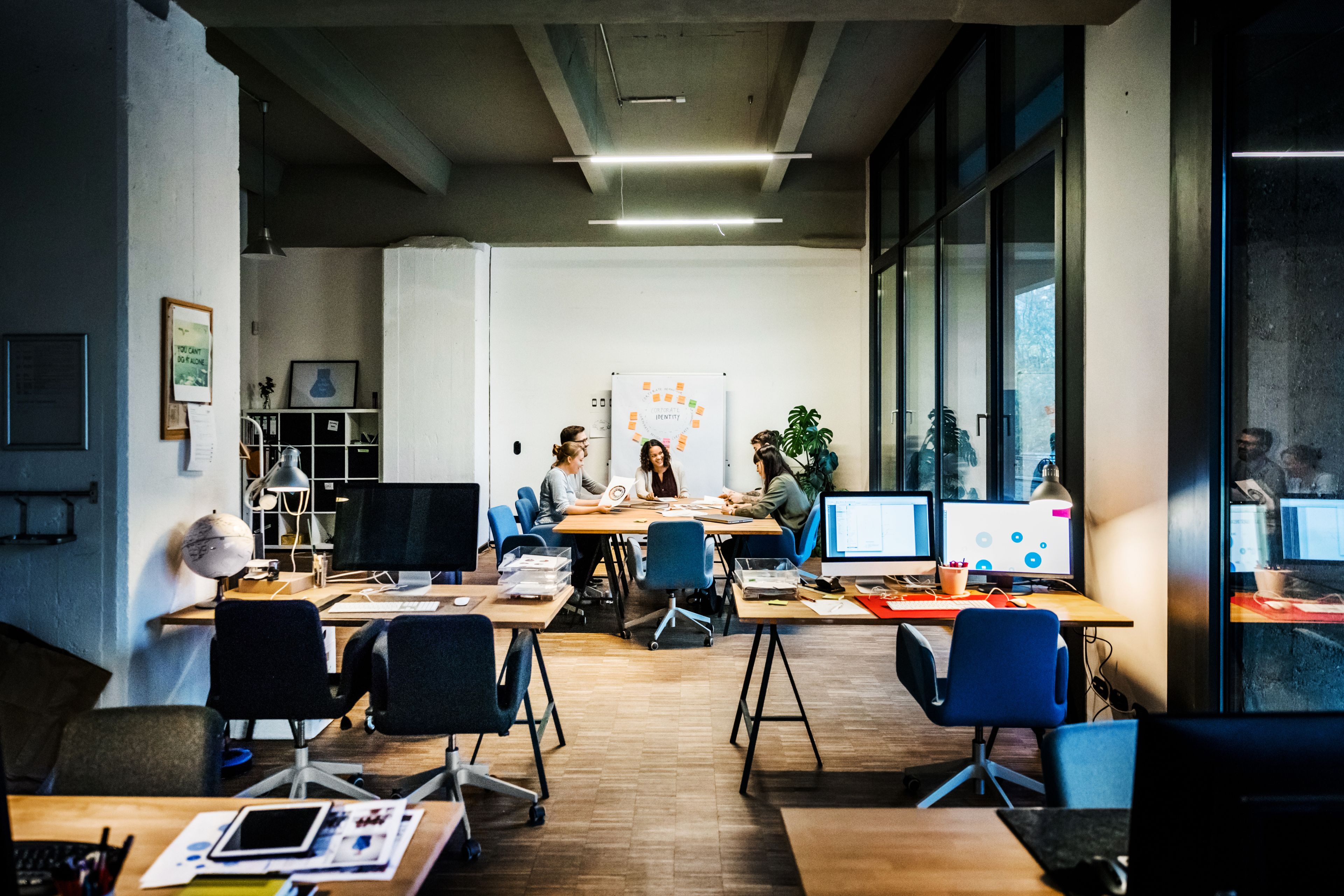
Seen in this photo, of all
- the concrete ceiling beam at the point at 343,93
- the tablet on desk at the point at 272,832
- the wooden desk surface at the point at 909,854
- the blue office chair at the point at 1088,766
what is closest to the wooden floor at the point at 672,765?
the wooden desk surface at the point at 909,854

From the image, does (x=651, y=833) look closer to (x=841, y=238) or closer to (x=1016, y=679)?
(x=1016, y=679)

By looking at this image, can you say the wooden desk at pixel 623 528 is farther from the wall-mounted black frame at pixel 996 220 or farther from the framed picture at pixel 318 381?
the framed picture at pixel 318 381

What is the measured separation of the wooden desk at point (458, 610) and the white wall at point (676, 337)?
16.8 feet

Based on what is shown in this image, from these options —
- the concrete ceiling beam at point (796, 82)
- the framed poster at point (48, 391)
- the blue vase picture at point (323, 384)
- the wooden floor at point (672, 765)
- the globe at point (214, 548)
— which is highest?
the concrete ceiling beam at point (796, 82)

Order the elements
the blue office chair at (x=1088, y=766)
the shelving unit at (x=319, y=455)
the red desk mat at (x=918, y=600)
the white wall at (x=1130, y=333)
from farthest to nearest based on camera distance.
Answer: the shelving unit at (x=319, y=455) < the red desk mat at (x=918, y=600) < the white wall at (x=1130, y=333) < the blue office chair at (x=1088, y=766)

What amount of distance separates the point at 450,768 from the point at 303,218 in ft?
24.3

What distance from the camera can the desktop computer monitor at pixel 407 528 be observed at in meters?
3.47

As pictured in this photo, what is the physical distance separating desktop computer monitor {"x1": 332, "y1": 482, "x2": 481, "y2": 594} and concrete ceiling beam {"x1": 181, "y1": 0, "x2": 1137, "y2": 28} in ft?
7.54

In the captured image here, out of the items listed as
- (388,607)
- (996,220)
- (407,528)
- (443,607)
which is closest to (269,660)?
(388,607)

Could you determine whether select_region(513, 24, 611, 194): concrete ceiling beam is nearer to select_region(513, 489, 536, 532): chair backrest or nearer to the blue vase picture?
select_region(513, 489, 536, 532): chair backrest

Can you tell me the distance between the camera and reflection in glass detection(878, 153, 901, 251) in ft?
23.4

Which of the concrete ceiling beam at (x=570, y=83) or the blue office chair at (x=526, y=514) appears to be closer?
the concrete ceiling beam at (x=570, y=83)

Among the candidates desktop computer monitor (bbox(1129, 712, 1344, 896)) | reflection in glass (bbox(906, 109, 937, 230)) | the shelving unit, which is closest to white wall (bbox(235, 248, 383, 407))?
the shelving unit

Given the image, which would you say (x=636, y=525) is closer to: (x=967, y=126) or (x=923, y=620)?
(x=923, y=620)
